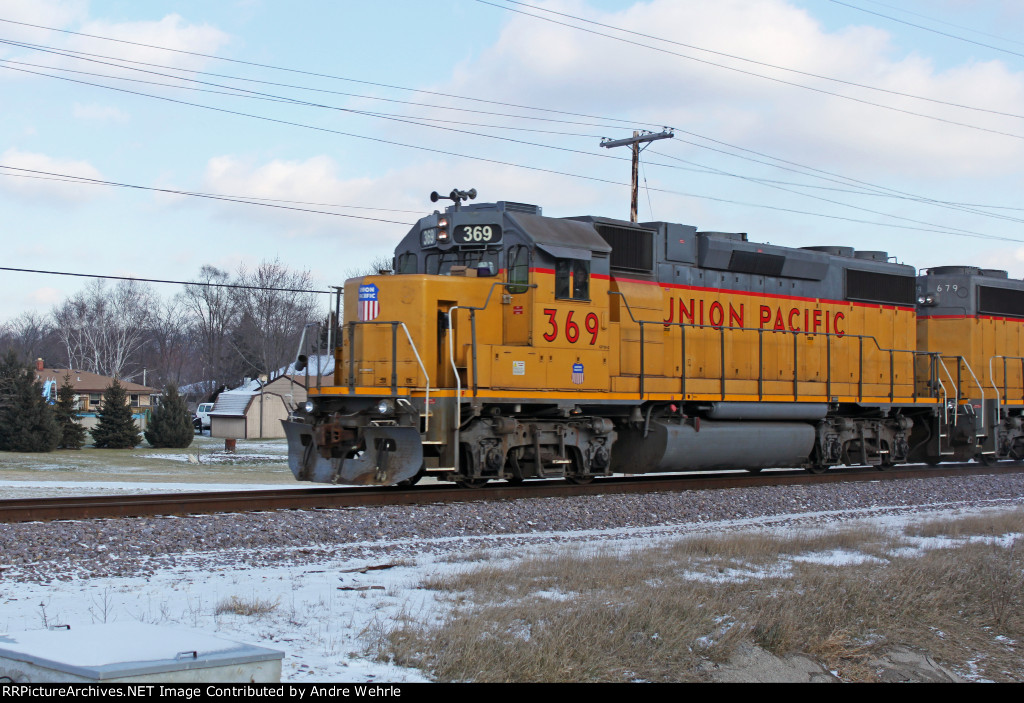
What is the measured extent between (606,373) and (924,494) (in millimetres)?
5192

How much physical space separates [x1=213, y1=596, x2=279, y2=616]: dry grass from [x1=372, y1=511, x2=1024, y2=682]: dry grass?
0.87 metres

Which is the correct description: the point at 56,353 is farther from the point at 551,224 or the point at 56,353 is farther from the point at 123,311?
the point at 551,224

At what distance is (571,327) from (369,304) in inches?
109

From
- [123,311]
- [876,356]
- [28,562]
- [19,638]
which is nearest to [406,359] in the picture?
[28,562]

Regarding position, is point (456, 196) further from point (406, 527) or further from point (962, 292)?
point (962, 292)

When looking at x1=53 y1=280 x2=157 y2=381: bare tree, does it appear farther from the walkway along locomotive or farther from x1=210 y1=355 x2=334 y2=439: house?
the walkway along locomotive

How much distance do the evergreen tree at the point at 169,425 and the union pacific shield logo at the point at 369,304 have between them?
1273 inches

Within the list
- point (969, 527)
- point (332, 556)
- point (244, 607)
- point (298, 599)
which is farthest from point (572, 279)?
point (244, 607)

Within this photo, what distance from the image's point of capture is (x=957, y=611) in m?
7.43

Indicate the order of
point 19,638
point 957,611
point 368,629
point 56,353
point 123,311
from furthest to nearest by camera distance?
1. point 56,353
2. point 123,311
3. point 957,611
4. point 368,629
5. point 19,638

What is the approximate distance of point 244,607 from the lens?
6055 mm

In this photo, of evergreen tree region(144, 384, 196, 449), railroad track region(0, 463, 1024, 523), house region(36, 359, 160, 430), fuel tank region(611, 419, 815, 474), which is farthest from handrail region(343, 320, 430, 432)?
house region(36, 359, 160, 430)

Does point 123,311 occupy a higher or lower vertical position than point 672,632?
higher

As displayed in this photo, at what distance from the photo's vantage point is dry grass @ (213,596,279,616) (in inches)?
237
